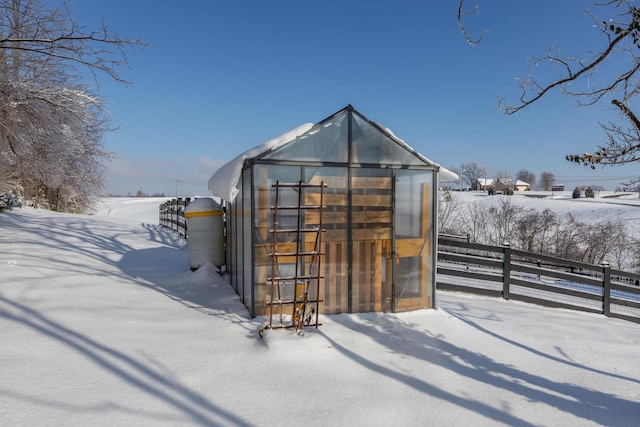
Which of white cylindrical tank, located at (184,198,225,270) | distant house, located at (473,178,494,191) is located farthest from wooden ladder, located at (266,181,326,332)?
distant house, located at (473,178,494,191)

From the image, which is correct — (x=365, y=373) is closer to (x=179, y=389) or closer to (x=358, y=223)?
(x=179, y=389)

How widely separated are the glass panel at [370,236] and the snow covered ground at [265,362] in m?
0.30

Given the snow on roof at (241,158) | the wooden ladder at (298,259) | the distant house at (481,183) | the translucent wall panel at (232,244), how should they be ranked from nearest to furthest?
the wooden ladder at (298,259), the snow on roof at (241,158), the translucent wall panel at (232,244), the distant house at (481,183)

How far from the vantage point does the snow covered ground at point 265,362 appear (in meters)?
2.96

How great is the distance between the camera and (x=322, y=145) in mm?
5148

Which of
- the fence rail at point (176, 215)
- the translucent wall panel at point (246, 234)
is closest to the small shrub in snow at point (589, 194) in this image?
the fence rail at point (176, 215)

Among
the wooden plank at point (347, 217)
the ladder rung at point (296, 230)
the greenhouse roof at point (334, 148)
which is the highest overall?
the greenhouse roof at point (334, 148)

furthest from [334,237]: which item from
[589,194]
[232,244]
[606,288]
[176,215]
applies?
[589,194]

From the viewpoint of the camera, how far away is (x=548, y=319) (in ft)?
21.1

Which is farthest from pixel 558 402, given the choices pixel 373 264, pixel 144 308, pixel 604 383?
pixel 144 308

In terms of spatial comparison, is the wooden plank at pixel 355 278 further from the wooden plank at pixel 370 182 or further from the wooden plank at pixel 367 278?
the wooden plank at pixel 370 182

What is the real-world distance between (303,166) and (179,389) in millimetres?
3038

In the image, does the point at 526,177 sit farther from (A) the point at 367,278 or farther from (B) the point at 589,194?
(A) the point at 367,278

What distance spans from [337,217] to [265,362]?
7.28 feet
